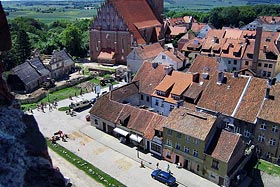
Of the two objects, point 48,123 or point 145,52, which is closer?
point 48,123

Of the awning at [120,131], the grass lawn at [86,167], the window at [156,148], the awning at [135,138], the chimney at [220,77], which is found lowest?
the grass lawn at [86,167]

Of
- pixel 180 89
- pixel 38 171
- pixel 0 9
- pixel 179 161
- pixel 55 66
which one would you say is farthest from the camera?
pixel 55 66

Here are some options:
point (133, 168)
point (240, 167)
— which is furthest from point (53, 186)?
point (240, 167)

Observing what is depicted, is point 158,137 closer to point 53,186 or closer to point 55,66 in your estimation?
point 53,186

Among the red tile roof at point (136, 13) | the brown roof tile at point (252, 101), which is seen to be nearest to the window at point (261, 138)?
the brown roof tile at point (252, 101)

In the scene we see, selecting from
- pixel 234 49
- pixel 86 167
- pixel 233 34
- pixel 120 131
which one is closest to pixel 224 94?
pixel 120 131

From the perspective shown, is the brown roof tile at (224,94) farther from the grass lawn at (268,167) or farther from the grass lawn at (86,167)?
the grass lawn at (86,167)
